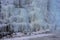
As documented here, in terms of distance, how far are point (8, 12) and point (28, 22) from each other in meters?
0.70

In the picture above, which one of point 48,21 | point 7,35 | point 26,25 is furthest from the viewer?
point 48,21

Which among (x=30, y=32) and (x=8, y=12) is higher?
(x=8, y=12)

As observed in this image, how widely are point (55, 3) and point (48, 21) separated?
670mm

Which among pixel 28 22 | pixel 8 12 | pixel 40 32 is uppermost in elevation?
pixel 8 12

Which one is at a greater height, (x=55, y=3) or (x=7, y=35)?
(x=55, y=3)

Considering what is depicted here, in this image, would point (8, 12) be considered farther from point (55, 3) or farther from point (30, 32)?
point (55, 3)

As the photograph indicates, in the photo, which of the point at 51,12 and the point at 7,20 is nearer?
the point at 7,20

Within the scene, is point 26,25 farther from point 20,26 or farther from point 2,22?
point 2,22

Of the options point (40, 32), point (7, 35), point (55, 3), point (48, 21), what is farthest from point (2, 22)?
point (55, 3)

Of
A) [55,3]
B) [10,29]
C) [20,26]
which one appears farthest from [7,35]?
[55,3]

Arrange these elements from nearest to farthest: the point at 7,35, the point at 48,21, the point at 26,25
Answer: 1. the point at 7,35
2. the point at 26,25
3. the point at 48,21

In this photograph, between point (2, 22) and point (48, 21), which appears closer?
point (2, 22)

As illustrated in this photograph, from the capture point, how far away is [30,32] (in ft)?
14.0

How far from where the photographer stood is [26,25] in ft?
13.9
